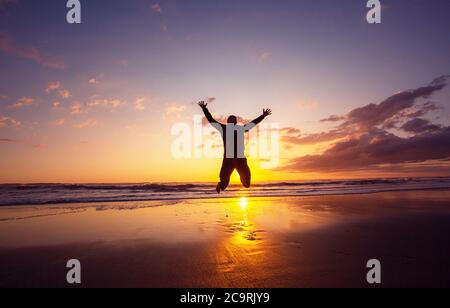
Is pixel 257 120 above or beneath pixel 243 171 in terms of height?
above

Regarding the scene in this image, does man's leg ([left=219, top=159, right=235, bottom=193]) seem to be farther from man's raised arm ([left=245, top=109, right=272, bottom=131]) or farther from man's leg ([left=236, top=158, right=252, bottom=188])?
man's raised arm ([left=245, top=109, right=272, bottom=131])

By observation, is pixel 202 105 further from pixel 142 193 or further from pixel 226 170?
pixel 142 193

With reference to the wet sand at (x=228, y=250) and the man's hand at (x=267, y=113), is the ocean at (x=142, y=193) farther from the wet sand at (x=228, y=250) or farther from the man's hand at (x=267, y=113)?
the man's hand at (x=267, y=113)

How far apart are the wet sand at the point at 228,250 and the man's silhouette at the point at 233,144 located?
5.94 ft

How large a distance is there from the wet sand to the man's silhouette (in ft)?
5.94

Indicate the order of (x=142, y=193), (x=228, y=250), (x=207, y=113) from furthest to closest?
(x=142, y=193)
(x=207, y=113)
(x=228, y=250)

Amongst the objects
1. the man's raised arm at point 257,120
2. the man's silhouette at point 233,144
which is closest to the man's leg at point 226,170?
the man's silhouette at point 233,144

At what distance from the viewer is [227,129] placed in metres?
8.67

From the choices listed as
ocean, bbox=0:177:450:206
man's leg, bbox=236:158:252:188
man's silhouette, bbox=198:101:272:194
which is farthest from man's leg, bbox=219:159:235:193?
ocean, bbox=0:177:450:206

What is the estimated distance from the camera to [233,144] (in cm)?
882

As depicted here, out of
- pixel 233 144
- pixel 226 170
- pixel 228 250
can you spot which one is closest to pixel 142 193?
pixel 226 170

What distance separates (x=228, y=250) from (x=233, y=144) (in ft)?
9.95
